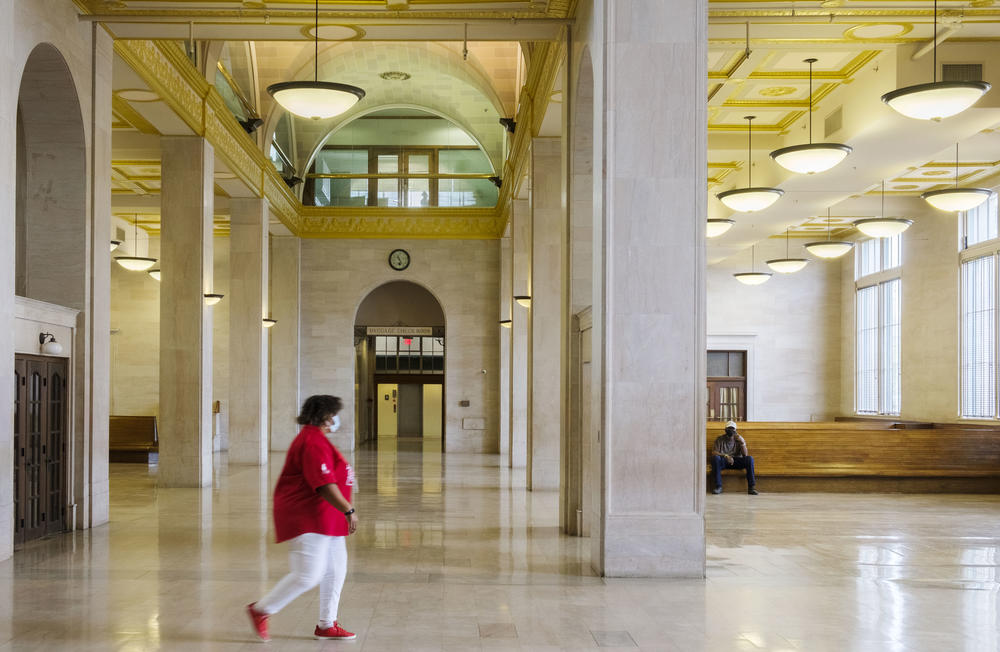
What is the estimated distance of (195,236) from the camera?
50.3ft

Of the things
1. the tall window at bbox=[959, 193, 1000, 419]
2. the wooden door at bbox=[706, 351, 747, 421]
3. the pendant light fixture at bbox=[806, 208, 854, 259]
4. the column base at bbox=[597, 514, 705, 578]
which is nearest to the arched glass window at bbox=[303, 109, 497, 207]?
the pendant light fixture at bbox=[806, 208, 854, 259]

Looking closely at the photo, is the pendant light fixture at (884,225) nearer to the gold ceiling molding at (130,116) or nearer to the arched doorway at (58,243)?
the gold ceiling molding at (130,116)

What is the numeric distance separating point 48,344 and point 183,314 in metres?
5.68

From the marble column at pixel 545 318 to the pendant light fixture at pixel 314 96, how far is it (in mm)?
4323

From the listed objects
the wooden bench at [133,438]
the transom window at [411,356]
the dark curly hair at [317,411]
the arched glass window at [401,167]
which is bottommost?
the wooden bench at [133,438]

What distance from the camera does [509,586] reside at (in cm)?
737

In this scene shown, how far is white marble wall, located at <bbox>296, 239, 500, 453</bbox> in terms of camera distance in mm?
25359

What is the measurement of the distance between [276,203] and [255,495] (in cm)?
934

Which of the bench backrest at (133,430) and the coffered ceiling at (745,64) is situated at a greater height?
the coffered ceiling at (745,64)

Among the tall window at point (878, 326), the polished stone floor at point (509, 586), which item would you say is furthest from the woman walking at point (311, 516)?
the tall window at point (878, 326)

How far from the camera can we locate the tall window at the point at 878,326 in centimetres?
2492

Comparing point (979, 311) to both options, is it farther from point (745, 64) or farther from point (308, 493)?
point (308, 493)

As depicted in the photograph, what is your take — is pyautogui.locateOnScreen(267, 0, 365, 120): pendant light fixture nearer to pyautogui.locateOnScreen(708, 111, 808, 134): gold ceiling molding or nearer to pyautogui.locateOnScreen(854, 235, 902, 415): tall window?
pyautogui.locateOnScreen(708, 111, 808, 134): gold ceiling molding

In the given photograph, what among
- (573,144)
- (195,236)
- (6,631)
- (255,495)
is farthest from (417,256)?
(6,631)
